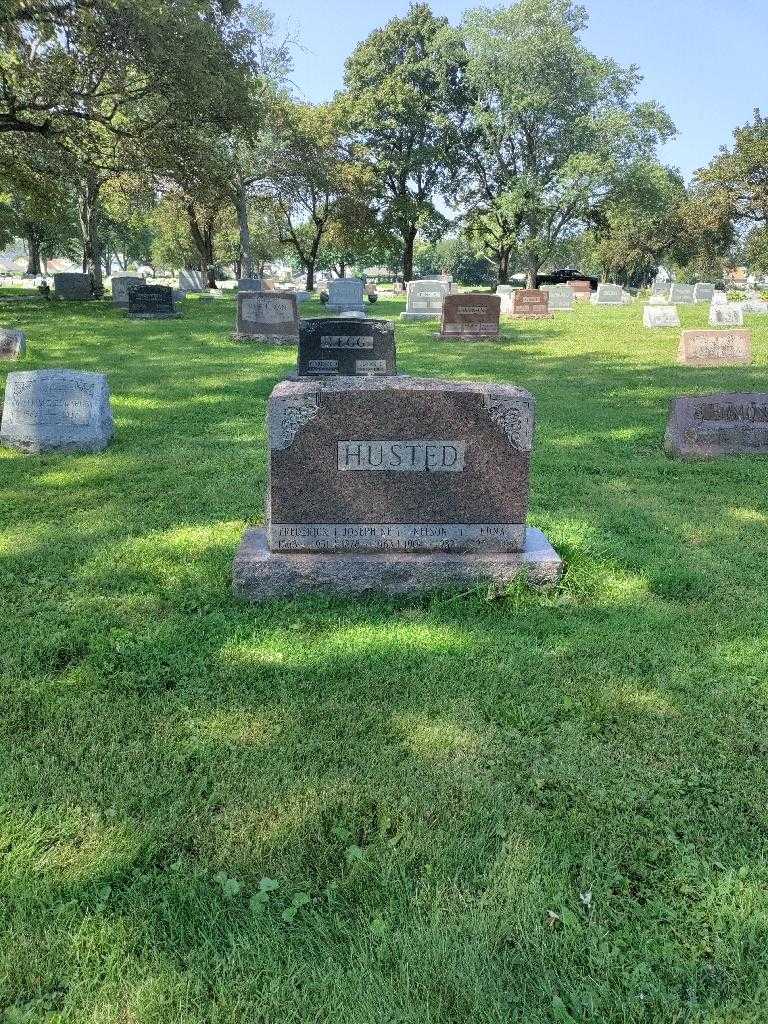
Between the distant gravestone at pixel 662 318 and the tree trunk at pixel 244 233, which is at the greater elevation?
the tree trunk at pixel 244 233

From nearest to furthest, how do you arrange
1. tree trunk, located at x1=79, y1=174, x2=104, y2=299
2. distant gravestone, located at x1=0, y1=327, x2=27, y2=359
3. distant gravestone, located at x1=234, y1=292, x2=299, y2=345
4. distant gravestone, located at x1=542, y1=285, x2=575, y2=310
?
distant gravestone, located at x1=0, y1=327, x2=27, y2=359
distant gravestone, located at x1=234, y1=292, x2=299, y2=345
tree trunk, located at x1=79, y1=174, x2=104, y2=299
distant gravestone, located at x1=542, y1=285, x2=575, y2=310

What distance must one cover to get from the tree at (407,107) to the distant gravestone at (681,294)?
1557 cm

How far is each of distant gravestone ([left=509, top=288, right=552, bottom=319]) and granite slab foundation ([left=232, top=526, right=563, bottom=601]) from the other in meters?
22.3

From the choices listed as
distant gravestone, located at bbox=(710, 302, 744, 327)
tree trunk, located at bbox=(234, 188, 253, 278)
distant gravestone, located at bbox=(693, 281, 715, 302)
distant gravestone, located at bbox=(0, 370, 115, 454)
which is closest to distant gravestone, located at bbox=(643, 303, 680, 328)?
distant gravestone, located at bbox=(710, 302, 744, 327)

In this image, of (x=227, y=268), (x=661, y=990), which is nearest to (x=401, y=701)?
(x=661, y=990)

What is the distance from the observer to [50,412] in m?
6.73

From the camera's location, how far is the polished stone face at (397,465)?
3799mm

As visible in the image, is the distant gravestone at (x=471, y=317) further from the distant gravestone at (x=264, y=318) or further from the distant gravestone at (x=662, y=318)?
the distant gravestone at (x=662, y=318)

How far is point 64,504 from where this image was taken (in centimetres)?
538

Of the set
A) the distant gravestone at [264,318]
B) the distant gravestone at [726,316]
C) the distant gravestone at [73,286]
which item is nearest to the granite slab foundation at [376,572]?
the distant gravestone at [264,318]

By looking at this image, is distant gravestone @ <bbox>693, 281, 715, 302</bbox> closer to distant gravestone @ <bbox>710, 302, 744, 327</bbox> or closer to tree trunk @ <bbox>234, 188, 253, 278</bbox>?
distant gravestone @ <bbox>710, 302, 744, 327</bbox>

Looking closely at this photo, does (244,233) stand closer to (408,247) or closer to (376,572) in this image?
(408,247)

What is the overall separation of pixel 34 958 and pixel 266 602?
2.14m

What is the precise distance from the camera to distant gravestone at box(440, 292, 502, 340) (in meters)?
17.5
